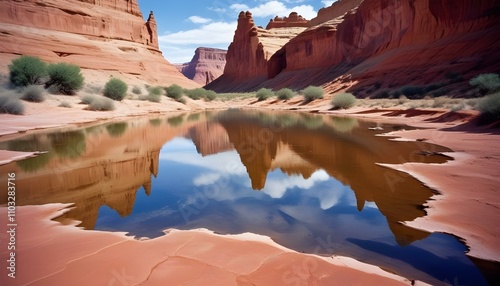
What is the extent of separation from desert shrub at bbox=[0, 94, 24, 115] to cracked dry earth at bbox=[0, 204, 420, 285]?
17.2 meters

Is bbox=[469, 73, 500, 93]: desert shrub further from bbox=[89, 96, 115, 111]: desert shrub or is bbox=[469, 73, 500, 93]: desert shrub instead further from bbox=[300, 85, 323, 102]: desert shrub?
bbox=[89, 96, 115, 111]: desert shrub

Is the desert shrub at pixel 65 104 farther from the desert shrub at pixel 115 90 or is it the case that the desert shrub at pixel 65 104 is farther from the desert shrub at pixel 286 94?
the desert shrub at pixel 286 94

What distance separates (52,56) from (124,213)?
141ft

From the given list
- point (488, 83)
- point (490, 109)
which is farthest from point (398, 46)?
point (490, 109)

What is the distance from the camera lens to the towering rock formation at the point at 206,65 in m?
157

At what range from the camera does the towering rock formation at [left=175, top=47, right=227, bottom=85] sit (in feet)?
514

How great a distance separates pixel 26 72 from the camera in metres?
23.5

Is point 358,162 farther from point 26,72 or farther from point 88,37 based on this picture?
point 88,37

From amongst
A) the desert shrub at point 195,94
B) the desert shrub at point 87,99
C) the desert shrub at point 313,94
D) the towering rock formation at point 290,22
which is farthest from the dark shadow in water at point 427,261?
the towering rock formation at point 290,22

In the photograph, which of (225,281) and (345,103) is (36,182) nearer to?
(225,281)

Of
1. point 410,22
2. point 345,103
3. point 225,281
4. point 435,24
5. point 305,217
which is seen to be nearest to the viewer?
point 225,281

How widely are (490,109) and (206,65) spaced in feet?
536

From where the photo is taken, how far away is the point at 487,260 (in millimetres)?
2879

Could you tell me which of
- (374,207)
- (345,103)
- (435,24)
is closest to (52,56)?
(345,103)
